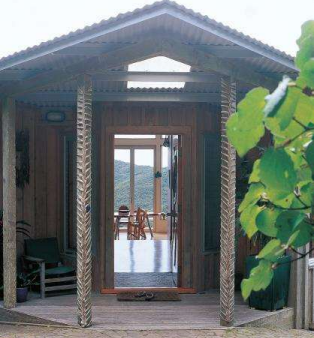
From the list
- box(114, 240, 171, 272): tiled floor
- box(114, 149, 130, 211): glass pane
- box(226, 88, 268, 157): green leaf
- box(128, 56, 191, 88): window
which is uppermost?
box(128, 56, 191, 88): window

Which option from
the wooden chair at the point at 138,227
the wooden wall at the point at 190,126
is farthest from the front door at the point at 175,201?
the wooden chair at the point at 138,227

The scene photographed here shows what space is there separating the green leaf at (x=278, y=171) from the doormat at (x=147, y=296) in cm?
649

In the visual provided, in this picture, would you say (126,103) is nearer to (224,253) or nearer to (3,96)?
(3,96)

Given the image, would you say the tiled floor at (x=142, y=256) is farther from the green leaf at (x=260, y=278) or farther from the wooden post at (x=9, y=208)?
the green leaf at (x=260, y=278)

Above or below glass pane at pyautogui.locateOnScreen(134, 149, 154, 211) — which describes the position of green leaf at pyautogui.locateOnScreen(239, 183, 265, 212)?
above

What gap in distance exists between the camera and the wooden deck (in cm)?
576

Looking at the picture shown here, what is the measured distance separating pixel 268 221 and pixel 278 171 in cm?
10

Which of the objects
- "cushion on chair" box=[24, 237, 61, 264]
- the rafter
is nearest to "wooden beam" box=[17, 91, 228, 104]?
the rafter

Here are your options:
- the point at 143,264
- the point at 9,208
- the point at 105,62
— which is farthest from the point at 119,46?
the point at 143,264

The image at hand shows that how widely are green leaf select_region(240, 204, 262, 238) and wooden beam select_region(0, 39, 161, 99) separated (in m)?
4.75

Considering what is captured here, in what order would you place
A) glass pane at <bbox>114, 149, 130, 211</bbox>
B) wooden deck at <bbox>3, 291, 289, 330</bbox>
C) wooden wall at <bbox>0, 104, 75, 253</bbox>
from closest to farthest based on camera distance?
wooden deck at <bbox>3, 291, 289, 330</bbox> → wooden wall at <bbox>0, 104, 75, 253</bbox> → glass pane at <bbox>114, 149, 130, 211</bbox>

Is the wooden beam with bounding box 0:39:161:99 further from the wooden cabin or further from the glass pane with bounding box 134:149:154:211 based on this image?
the glass pane with bounding box 134:149:154:211

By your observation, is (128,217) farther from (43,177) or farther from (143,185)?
(43,177)

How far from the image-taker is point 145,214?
43.8 feet
